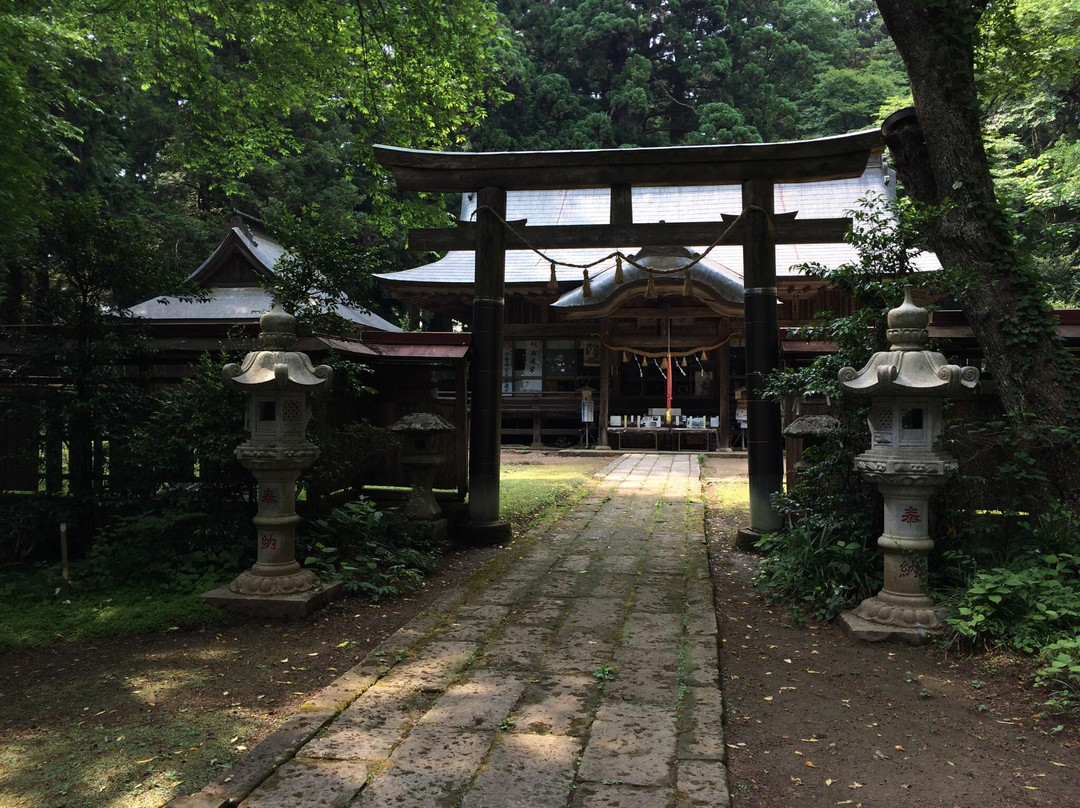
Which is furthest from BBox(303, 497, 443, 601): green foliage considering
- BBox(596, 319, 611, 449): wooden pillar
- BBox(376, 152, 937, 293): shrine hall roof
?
BBox(376, 152, 937, 293): shrine hall roof

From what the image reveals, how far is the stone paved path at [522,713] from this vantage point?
261cm

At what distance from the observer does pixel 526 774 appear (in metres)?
2.72

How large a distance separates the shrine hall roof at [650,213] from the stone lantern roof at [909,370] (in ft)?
43.0

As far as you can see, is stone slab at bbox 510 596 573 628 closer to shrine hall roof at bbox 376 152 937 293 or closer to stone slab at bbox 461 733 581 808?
stone slab at bbox 461 733 581 808

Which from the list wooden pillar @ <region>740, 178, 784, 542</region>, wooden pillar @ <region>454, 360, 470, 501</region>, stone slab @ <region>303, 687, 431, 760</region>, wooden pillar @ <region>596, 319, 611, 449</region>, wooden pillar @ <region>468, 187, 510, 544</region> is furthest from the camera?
wooden pillar @ <region>596, 319, 611, 449</region>

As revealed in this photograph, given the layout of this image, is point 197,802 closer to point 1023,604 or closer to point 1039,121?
point 1023,604

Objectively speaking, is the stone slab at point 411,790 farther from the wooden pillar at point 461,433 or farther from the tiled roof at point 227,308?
the tiled roof at point 227,308

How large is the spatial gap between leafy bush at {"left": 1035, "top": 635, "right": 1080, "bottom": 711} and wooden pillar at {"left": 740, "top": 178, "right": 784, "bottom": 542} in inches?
129

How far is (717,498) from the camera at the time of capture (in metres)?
10.4

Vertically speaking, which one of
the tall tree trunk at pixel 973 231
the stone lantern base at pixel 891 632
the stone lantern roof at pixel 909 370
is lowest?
the stone lantern base at pixel 891 632

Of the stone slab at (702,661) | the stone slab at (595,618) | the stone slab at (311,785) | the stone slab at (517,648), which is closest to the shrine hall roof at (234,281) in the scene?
the stone slab at (595,618)

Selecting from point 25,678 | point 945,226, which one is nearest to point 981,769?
point 945,226

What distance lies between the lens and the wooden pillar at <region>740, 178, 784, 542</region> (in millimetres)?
6883

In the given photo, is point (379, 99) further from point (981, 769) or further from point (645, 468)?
point (981, 769)
